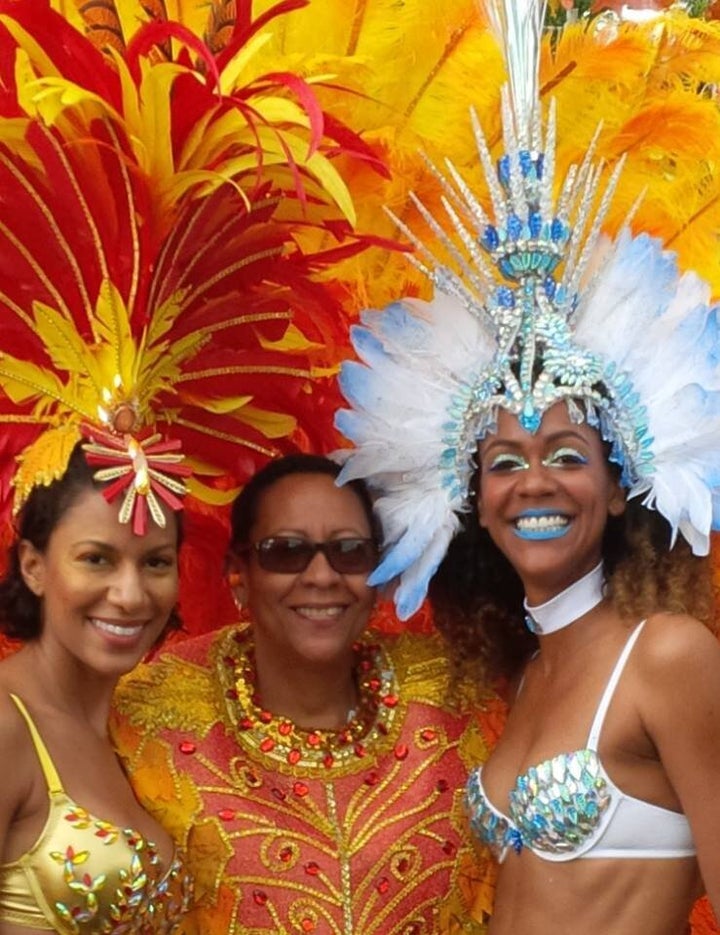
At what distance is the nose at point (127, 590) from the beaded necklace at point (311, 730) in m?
0.63

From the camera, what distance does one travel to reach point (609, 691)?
359 cm

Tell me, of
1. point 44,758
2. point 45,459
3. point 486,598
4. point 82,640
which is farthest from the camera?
point 486,598

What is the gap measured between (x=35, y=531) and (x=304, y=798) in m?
0.94

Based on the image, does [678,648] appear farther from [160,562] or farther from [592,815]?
[160,562]

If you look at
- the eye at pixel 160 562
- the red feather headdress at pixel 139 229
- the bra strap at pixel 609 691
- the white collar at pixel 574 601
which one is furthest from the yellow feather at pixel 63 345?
the bra strap at pixel 609 691

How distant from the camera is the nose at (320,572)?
13.4ft

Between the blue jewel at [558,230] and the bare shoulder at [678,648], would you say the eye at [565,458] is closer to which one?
the bare shoulder at [678,648]

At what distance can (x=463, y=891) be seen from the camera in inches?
159

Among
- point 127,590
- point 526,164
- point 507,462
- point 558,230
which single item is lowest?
point 127,590

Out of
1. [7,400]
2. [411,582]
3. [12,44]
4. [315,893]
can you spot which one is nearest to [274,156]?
[12,44]

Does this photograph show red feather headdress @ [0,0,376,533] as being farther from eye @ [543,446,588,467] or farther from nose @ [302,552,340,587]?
eye @ [543,446,588,467]

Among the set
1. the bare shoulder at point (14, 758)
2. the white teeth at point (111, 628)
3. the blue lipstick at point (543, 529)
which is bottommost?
the bare shoulder at point (14, 758)

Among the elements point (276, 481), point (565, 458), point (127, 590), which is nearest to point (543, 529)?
point (565, 458)

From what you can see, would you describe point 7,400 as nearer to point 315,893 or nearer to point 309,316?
point 309,316
